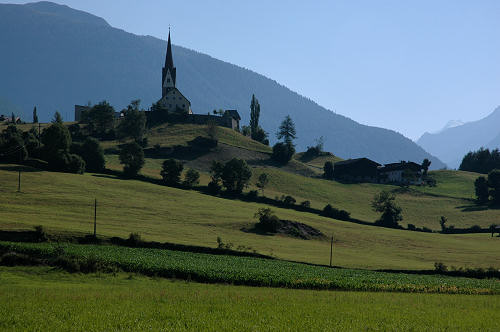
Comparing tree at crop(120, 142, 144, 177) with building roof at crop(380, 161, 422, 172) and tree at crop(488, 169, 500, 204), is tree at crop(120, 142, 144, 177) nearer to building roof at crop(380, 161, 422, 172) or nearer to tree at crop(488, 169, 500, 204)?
building roof at crop(380, 161, 422, 172)

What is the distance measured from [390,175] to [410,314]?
504ft

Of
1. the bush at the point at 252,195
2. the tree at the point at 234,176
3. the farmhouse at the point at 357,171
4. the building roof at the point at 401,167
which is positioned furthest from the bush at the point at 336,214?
the building roof at the point at 401,167

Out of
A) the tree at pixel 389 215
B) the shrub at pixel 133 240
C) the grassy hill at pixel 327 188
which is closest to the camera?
the shrub at pixel 133 240

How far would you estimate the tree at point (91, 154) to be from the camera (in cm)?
12850

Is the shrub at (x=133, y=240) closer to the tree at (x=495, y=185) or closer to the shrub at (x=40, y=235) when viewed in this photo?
the shrub at (x=40, y=235)

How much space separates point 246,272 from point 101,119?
13663cm

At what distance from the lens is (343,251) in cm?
8281

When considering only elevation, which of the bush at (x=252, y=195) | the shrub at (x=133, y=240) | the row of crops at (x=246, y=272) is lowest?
the row of crops at (x=246, y=272)

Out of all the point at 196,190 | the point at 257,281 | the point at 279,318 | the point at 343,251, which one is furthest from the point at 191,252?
the point at 196,190

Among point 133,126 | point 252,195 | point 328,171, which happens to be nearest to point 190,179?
point 252,195

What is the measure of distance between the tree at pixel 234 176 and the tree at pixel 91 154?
30.7 meters

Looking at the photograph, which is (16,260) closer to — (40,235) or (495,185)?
(40,235)

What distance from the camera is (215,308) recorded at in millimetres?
33719

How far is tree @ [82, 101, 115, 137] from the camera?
17662 centimetres
